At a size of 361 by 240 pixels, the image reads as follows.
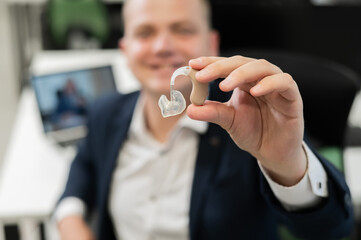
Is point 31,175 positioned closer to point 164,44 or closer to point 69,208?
point 69,208

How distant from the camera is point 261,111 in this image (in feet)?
1.51

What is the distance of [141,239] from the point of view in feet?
2.87

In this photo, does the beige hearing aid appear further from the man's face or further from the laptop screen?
the laptop screen

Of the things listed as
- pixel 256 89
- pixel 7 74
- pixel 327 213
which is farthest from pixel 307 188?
pixel 7 74

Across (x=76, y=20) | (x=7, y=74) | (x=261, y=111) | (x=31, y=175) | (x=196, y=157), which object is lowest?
(x=7, y=74)

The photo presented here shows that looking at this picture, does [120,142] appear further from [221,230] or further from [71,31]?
[71,31]

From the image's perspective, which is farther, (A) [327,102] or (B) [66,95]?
(B) [66,95]

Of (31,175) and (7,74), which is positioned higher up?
(31,175)

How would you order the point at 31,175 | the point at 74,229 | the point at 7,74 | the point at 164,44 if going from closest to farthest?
the point at 164,44
the point at 74,229
the point at 31,175
the point at 7,74

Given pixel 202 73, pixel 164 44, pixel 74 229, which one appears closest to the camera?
pixel 202 73

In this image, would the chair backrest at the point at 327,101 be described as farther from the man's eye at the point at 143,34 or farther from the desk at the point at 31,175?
the desk at the point at 31,175

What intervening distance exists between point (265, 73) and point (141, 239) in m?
0.57

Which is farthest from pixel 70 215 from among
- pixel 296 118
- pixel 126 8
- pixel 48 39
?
pixel 48 39

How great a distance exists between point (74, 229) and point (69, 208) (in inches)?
2.3
